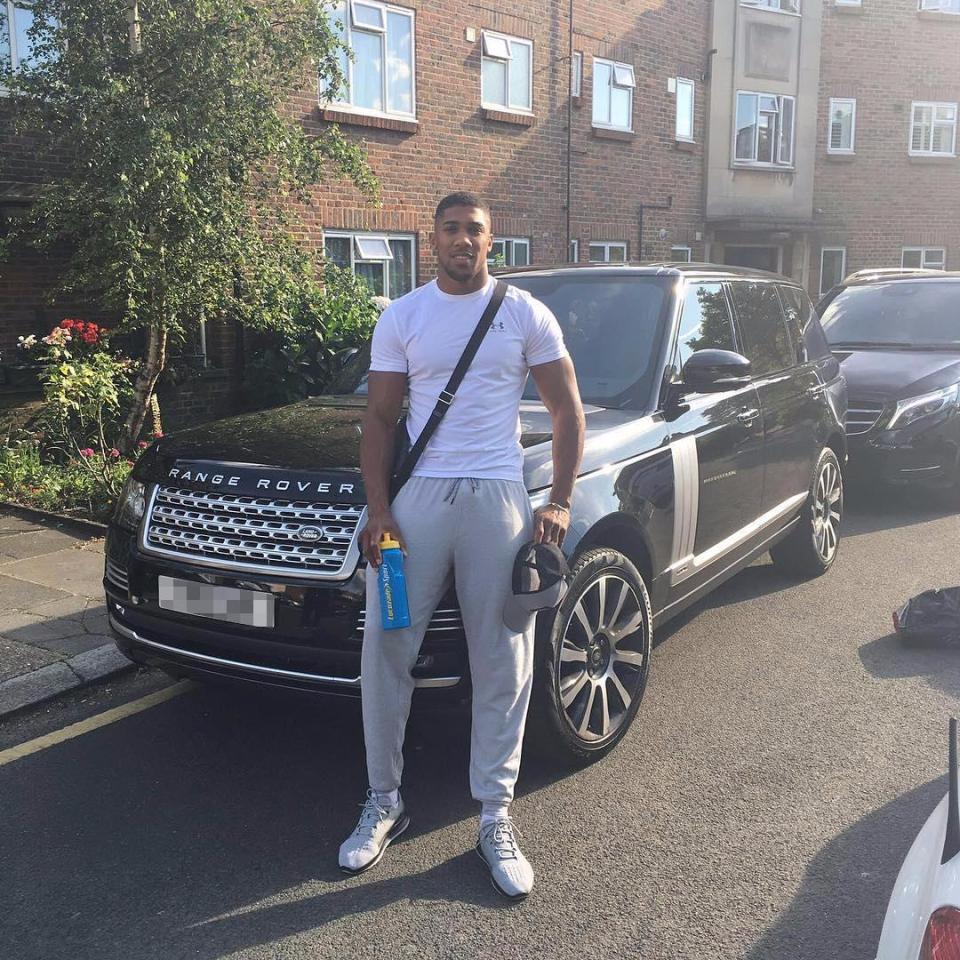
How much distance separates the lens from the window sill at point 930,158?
2239 cm

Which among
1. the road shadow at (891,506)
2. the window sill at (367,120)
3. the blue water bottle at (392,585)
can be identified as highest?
the window sill at (367,120)

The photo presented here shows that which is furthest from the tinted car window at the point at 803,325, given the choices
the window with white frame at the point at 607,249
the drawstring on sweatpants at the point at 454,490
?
the window with white frame at the point at 607,249

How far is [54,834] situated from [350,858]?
103 cm

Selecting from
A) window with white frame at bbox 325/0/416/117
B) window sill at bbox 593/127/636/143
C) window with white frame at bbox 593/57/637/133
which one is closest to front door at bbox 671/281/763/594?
window with white frame at bbox 325/0/416/117

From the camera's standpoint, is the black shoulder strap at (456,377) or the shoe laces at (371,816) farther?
the shoe laces at (371,816)

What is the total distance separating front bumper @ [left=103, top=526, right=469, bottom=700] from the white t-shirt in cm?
50

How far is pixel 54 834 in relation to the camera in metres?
3.36

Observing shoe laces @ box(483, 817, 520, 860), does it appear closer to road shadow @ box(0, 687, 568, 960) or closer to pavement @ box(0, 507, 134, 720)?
road shadow @ box(0, 687, 568, 960)

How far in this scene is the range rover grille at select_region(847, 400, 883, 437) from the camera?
314 inches

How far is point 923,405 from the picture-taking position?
7.98 m

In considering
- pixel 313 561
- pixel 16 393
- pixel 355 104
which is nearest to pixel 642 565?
pixel 313 561

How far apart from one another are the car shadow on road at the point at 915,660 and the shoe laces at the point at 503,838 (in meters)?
2.28

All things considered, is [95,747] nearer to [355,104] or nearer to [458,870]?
[458,870]

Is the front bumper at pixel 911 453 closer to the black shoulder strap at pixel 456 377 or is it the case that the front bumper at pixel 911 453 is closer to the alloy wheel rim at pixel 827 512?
the alloy wheel rim at pixel 827 512
